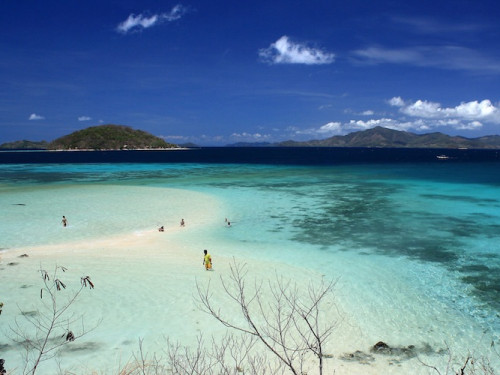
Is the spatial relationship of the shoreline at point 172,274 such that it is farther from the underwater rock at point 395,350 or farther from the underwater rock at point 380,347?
the underwater rock at point 380,347

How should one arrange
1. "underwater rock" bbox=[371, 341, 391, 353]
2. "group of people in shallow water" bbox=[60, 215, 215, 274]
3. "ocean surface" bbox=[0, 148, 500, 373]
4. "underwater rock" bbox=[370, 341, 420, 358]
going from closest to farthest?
"underwater rock" bbox=[370, 341, 420, 358]
"underwater rock" bbox=[371, 341, 391, 353]
"ocean surface" bbox=[0, 148, 500, 373]
"group of people in shallow water" bbox=[60, 215, 215, 274]

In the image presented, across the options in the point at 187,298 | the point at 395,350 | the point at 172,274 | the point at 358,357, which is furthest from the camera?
the point at 172,274

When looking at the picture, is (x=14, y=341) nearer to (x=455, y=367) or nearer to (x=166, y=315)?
(x=166, y=315)

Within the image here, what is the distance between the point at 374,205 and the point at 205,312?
87.8 ft

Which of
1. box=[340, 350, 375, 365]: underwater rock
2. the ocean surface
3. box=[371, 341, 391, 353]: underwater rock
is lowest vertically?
box=[340, 350, 375, 365]: underwater rock

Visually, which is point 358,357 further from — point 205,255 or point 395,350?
point 205,255

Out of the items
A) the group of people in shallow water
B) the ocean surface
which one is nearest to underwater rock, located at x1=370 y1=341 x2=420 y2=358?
the ocean surface

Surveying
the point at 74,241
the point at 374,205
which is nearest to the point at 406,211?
the point at 374,205

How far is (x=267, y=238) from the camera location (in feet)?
79.0

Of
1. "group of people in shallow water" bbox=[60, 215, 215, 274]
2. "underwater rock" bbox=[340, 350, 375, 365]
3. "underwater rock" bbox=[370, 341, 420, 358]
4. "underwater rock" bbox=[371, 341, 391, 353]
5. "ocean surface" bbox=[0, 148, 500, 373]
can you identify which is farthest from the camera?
"group of people in shallow water" bbox=[60, 215, 215, 274]

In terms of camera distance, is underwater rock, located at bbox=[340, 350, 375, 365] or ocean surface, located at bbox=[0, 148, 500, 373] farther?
ocean surface, located at bbox=[0, 148, 500, 373]

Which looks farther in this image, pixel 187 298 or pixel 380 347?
pixel 187 298

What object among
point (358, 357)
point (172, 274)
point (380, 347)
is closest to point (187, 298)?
point (172, 274)

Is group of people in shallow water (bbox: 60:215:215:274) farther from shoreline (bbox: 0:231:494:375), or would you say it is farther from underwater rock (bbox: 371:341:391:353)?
underwater rock (bbox: 371:341:391:353)
